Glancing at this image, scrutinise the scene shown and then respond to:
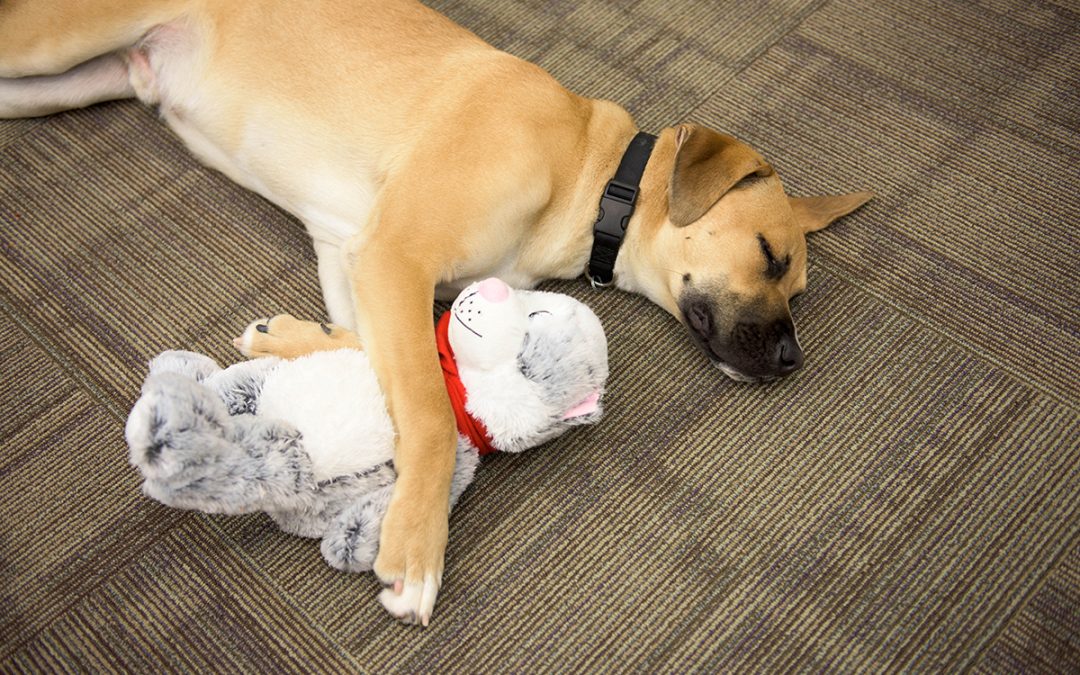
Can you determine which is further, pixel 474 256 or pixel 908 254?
pixel 908 254

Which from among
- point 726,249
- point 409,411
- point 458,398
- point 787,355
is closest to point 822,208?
point 726,249

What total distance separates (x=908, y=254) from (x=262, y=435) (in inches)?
83.7

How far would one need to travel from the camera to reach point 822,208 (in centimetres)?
273

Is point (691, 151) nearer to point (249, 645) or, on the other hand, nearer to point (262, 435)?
point (262, 435)

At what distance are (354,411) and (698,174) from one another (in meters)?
1.14

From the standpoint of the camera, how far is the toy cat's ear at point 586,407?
209cm

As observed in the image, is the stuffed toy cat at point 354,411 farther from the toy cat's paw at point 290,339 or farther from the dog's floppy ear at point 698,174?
the dog's floppy ear at point 698,174

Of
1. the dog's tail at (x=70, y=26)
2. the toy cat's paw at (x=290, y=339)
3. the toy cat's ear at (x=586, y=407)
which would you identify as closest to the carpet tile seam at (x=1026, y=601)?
the toy cat's ear at (x=586, y=407)

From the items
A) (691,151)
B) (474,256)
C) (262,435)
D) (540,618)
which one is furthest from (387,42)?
(540,618)

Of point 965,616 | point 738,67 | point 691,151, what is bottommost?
point 965,616

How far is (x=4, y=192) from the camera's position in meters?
2.87

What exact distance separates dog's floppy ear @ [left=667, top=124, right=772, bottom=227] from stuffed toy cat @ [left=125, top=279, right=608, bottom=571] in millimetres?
473

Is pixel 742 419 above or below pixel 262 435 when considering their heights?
below

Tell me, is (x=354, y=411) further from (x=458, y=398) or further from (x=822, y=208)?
(x=822, y=208)
